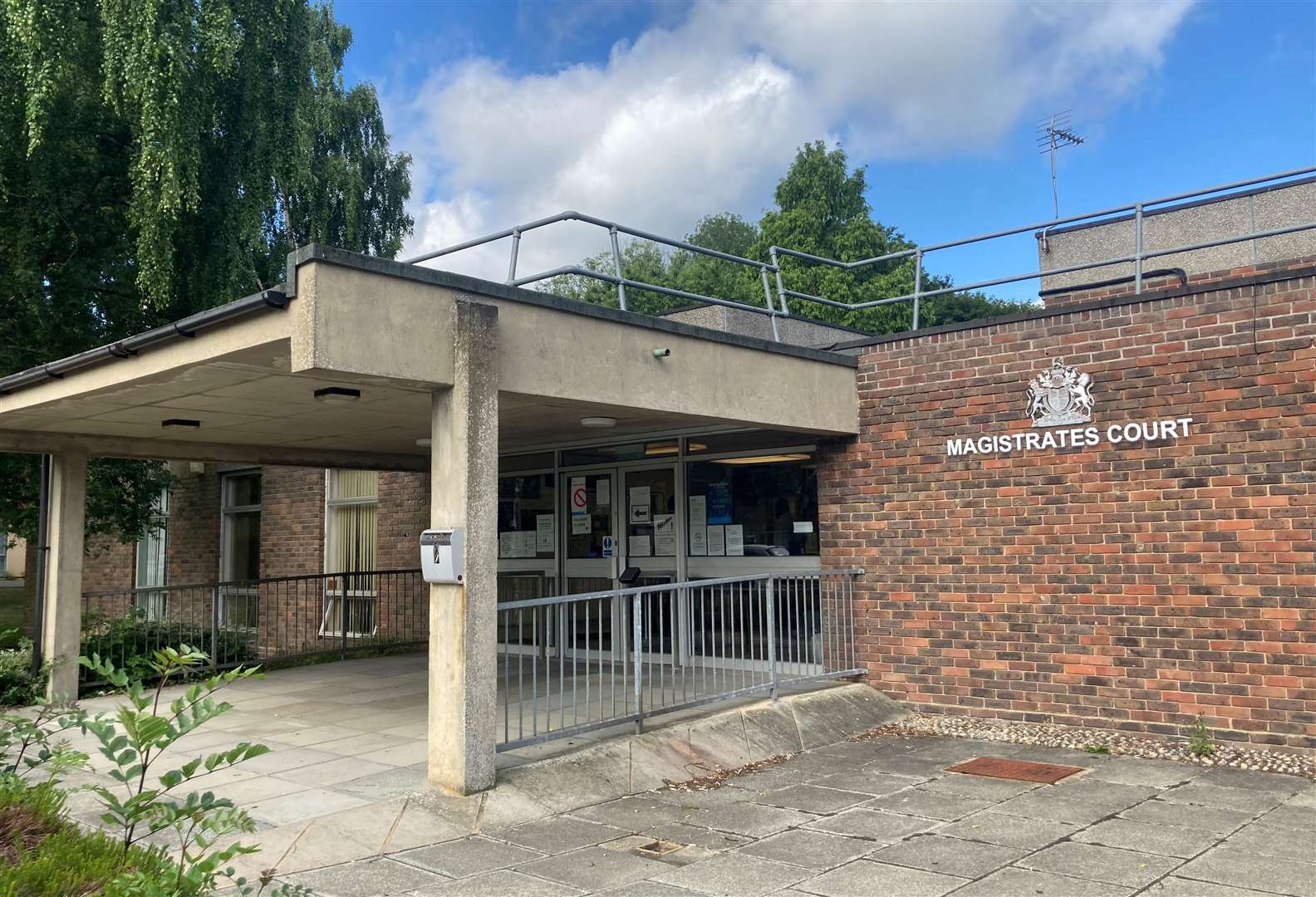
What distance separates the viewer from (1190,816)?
17.9 feet

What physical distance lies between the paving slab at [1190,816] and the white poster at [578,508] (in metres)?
6.51

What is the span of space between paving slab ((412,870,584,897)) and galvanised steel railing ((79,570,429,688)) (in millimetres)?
6189

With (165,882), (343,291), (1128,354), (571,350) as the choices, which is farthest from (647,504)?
(165,882)

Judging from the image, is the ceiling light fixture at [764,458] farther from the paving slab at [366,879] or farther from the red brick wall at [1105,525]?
the paving slab at [366,879]

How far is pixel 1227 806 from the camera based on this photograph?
5.63 meters

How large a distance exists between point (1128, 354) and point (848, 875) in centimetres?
480

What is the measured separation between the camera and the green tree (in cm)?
1080

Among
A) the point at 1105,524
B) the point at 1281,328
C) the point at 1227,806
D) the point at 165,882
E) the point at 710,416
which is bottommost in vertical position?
the point at 1227,806

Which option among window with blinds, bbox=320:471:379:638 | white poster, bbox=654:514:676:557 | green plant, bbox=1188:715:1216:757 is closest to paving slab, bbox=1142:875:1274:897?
green plant, bbox=1188:715:1216:757

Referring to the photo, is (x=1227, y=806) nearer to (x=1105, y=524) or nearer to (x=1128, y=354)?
(x=1105, y=524)

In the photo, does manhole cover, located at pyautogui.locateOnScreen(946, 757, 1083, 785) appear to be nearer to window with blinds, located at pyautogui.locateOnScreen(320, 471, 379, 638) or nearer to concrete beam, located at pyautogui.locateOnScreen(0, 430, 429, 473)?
concrete beam, located at pyautogui.locateOnScreen(0, 430, 429, 473)

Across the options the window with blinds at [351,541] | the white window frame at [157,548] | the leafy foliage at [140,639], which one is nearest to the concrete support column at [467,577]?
the leafy foliage at [140,639]

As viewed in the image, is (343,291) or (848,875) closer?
(848,875)

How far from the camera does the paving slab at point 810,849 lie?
4.85 metres
